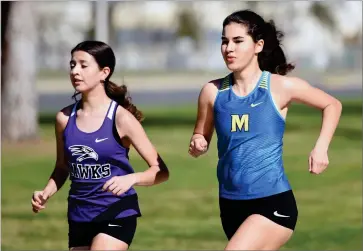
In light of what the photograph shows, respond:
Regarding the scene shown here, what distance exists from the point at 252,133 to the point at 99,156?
2.44ft

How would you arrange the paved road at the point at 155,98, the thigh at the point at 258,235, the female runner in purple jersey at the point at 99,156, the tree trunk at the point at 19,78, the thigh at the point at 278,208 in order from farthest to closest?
the paved road at the point at 155,98 → the tree trunk at the point at 19,78 → the female runner in purple jersey at the point at 99,156 → the thigh at the point at 278,208 → the thigh at the point at 258,235

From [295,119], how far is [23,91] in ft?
32.3

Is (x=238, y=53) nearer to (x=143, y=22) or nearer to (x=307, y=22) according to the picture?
(x=307, y=22)

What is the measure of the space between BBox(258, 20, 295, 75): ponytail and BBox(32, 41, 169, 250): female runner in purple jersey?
2.29ft

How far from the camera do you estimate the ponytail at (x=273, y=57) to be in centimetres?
463

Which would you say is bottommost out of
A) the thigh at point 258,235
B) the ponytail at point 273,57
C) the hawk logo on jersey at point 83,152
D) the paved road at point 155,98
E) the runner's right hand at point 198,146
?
the paved road at point 155,98

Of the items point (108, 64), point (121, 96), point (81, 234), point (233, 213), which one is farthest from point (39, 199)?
point (233, 213)

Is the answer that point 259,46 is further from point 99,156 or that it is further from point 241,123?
point 99,156

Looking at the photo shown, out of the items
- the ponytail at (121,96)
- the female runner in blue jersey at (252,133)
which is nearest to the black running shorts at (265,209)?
the female runner in blue jersey at (252,133)

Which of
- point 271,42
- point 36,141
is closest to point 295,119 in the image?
point 36,141

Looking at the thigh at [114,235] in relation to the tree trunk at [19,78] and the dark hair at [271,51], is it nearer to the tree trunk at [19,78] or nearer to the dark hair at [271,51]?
the dark hair at [271,51]

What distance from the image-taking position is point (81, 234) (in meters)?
4.60

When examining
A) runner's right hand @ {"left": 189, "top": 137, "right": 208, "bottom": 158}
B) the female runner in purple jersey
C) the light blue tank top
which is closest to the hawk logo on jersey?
the female runner in purple jersey

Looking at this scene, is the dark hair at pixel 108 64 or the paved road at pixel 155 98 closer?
the dark hair at pixel 108 64
